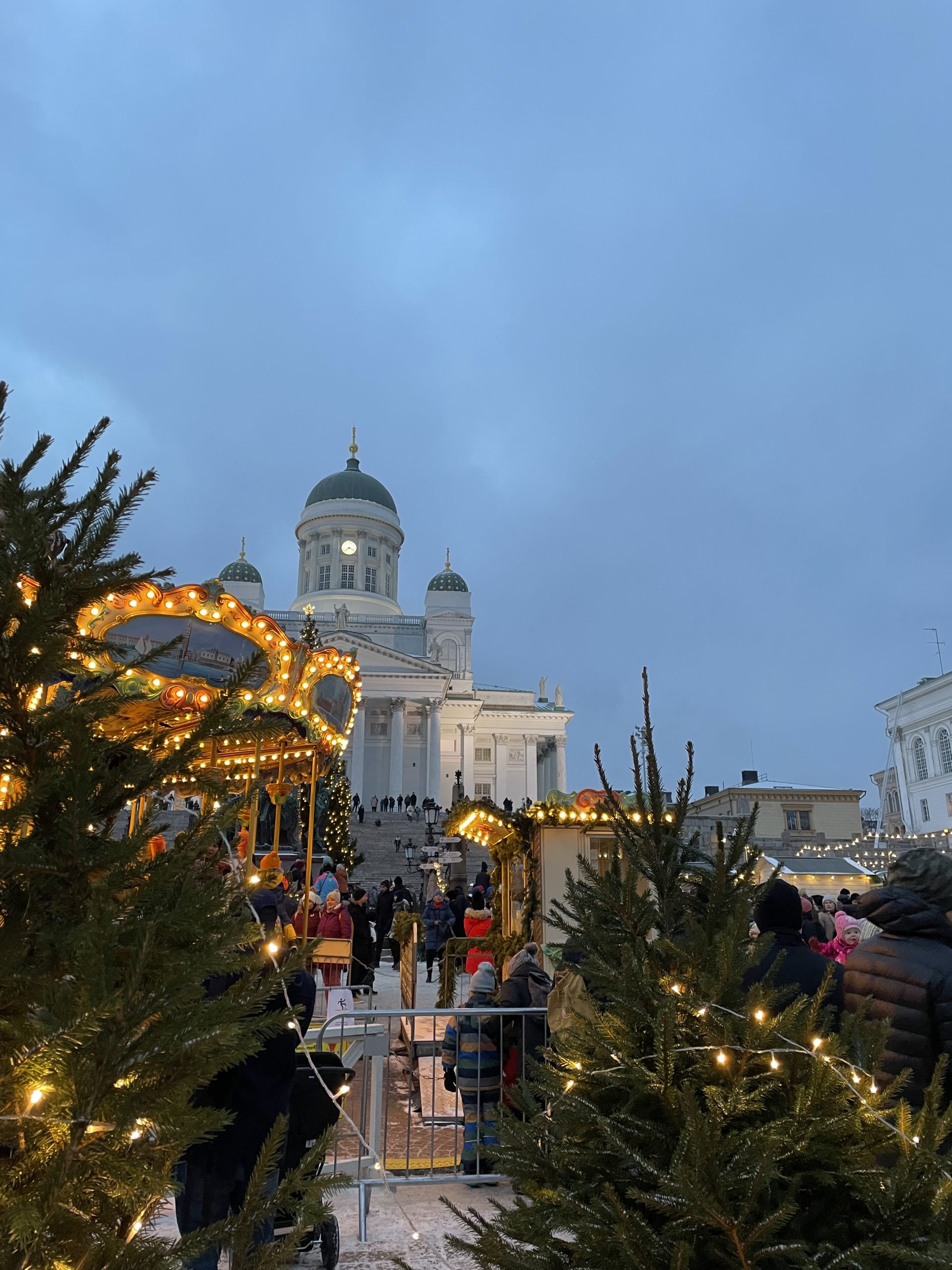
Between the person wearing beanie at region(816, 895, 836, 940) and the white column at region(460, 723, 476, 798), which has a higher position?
the white column at region(460, 723, 476, 798)

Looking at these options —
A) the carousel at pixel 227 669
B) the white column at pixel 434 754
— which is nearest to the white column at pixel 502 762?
the white column at pixel 434 754

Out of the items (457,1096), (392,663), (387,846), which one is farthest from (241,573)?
(457,1096)

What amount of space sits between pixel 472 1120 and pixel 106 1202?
16.8 feet

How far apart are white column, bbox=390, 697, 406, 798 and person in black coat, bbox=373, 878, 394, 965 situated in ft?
128

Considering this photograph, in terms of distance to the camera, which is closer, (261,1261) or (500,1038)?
(261,1261)

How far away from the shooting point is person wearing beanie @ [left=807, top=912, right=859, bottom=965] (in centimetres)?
855

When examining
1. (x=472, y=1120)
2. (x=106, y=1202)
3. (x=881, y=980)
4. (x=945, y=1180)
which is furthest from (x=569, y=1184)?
(x=472, y=1120)

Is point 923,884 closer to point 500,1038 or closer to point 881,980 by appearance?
point 881,980

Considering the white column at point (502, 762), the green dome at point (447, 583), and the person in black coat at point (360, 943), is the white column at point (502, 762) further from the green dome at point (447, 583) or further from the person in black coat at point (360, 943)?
the person in black coat at point (360, 943)

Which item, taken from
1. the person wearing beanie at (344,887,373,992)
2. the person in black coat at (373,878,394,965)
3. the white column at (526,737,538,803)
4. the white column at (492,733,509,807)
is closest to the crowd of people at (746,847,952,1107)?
the person wearing beanie at (344,887,373,992)

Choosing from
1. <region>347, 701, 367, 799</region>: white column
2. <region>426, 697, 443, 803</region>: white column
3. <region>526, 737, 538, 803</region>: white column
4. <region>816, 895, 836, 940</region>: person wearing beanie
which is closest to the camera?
<region>816, 895, 836, 940</region>: person wearing beanie

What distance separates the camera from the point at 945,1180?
210cm

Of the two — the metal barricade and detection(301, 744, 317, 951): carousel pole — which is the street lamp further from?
the metal barricade

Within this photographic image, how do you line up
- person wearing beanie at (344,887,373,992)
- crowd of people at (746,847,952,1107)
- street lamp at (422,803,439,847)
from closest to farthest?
crowd of people at (746,847,952,1107)
person wearing beanie at (344,887,373,992)
street lamp at (422,803,439,847)
